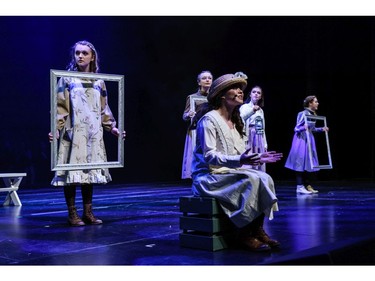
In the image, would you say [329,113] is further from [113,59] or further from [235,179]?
[235,179]

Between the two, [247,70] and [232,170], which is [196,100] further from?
[247,70]

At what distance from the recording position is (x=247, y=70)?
10.9 meters

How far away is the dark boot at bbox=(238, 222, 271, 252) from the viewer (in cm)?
316

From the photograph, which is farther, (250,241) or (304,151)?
(304,151)

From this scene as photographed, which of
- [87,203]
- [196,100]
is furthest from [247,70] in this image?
[87,203]

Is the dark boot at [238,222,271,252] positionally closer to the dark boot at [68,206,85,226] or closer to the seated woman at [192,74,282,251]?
the seated woman at [192,74,282,251]

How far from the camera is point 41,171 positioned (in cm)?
976

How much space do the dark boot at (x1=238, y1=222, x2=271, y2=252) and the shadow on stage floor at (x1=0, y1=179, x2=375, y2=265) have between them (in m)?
0.06

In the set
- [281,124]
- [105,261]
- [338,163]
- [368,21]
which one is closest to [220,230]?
[105,261]

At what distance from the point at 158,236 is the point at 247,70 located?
7.56 meters

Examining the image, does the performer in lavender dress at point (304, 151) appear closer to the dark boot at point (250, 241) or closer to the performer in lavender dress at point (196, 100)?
the performer in lavender dress at point (196, 100)

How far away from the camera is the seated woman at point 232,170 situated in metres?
3.14

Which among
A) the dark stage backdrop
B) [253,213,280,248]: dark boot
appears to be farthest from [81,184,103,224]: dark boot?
the dark stage backdrop

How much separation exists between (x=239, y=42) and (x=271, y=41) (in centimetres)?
72
